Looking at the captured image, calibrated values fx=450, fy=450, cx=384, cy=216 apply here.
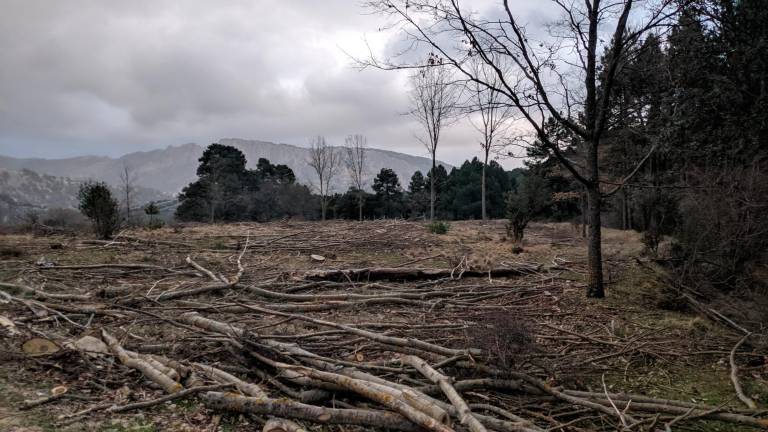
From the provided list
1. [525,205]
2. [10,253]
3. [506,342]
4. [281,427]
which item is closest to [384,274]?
[506,342]

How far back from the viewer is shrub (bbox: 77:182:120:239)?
42.7 ft

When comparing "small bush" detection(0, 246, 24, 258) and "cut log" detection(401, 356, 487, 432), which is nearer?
"cut log" detection(401, 356, 487, 432)

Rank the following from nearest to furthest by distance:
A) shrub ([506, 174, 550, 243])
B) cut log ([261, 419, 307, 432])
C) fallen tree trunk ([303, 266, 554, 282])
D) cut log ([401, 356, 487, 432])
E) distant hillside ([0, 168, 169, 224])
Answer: cut log ([401, 356, 487, 432]) < cut log ([261, 419, 307, 432]) < fallen tree trunk ([303, 266, 554, 282]) < shrub ([506, 174, 550, 243]) < distant hillside ([0, 168, 169, 224])

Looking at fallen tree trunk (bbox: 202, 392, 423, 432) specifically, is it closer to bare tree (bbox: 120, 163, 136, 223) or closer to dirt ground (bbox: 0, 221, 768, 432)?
dirt ground (bbox: 0, 221, 768, 432)

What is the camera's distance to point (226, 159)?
38.4 m

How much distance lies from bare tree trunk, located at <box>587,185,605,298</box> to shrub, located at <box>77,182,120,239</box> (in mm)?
12712

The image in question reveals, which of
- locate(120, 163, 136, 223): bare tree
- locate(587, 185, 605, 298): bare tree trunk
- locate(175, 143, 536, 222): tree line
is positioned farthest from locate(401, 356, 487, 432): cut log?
locate(175, 143, 536, 222): tree line

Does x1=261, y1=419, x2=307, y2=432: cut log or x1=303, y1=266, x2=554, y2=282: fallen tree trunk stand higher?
x1=303, y1=266, x2=554, y2=282: fallen tree trunk

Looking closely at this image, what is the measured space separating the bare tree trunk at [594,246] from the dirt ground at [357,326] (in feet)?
0.88

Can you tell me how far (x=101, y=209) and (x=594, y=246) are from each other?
13.0m

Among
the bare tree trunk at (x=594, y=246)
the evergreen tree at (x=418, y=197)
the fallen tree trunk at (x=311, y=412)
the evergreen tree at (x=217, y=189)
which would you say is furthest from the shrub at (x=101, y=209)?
the evergreen tree at (x=418, y=197)

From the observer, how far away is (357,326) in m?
5.50

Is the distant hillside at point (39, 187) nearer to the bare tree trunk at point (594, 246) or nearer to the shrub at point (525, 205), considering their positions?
the shrub at point (525, 205)

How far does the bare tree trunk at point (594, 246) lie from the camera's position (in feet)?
23.9
